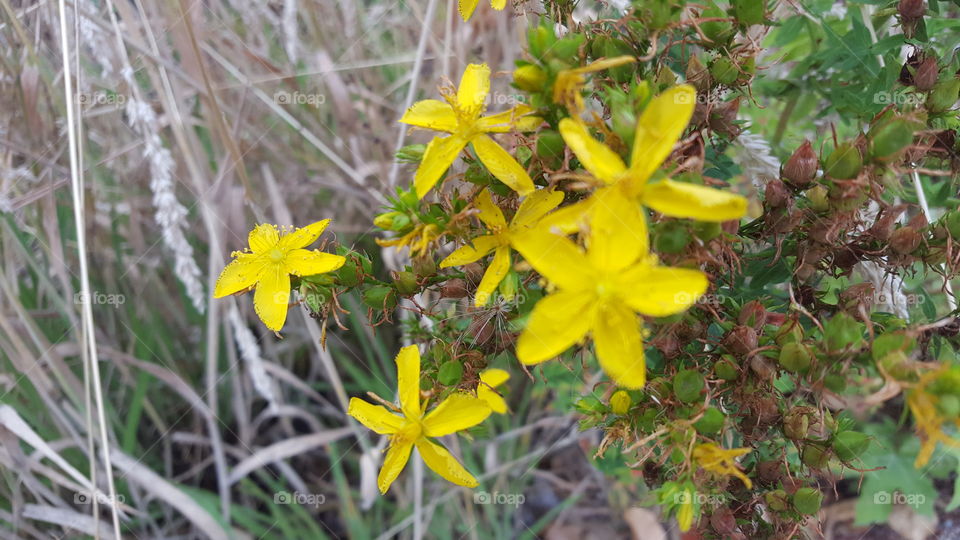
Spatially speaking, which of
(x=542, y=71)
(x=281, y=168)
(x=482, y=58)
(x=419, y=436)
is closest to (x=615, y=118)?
(x=542, y=71)

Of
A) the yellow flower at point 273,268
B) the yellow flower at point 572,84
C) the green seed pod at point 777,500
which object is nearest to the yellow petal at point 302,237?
the yellow flower at point 273,268

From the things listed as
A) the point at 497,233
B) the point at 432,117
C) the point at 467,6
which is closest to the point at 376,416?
the point at 497,233

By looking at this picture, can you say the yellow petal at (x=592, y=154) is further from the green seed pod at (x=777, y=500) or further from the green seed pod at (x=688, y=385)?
the green seed pod at (x=777, y=500)

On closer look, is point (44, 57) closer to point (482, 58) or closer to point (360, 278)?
point (482, 58)

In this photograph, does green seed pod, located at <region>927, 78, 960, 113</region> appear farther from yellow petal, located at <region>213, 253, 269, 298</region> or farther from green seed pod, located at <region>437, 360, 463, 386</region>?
yellow petal, located at <region>213, 253, 269, 298</region>

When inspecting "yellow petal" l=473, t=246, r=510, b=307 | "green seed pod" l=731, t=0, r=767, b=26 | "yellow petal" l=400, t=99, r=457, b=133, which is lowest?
"yellow petal" l=473, t=246, r=510, b=307

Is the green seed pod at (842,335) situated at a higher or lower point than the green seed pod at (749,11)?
lower

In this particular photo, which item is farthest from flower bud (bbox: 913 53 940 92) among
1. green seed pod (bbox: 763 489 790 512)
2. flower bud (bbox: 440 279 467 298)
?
flower bud (bbox: 440 279 467 298)
